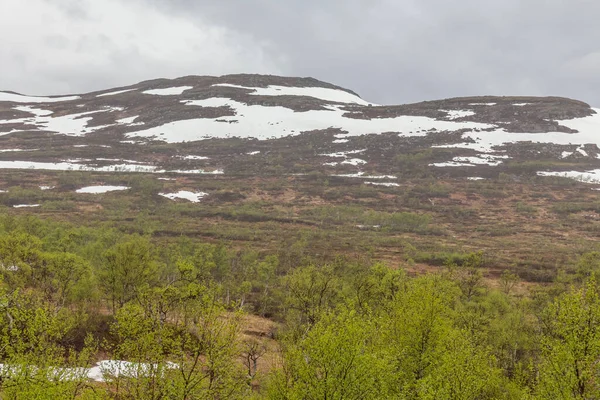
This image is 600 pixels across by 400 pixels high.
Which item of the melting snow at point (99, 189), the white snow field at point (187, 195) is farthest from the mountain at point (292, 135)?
the white snow field at point (187, 195)

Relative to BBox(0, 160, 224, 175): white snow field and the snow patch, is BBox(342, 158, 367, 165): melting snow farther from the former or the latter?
BBox(0, 160, 224, 175): white snow field

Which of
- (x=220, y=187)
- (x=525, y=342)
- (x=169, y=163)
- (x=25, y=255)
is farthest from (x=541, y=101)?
(x=25, y=255)

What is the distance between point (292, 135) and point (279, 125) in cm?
1325

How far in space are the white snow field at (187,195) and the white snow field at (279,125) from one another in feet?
178

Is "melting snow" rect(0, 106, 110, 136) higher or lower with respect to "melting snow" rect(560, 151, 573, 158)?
higher

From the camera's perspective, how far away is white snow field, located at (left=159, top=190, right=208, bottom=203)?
102812 millimetres

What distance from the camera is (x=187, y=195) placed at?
345ft

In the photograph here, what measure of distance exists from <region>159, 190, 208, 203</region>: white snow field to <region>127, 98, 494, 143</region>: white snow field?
54.3 m

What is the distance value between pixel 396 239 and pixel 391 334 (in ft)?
173

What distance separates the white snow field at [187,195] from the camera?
337 ft

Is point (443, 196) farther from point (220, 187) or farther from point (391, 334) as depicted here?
point (391, 334)

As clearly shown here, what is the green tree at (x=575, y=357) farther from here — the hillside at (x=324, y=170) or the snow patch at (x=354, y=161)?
the snow patch at (x=354, y=161)

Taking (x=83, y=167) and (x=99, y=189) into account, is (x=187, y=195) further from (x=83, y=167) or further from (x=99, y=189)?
(x=83, y=167)

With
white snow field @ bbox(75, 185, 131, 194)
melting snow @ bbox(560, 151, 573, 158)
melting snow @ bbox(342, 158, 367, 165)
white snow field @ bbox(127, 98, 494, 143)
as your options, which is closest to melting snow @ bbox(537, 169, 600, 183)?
melting snow @ bbox(560, 151, 573, 158)
